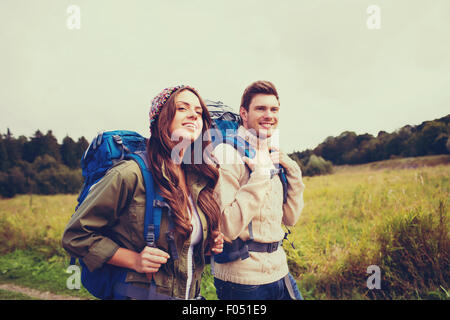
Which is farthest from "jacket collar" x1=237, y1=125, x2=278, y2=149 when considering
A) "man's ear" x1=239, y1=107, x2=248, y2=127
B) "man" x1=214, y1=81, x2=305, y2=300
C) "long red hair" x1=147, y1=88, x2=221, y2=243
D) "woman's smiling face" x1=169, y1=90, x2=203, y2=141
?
"woman's smiling face" x1=169, y1=90, x2=203, y2=141

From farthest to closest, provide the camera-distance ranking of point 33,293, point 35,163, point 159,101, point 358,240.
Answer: point 35,163 < point 33,293 < point 358,240 < point 159,101

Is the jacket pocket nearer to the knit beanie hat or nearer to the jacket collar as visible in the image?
the knit beanie hat

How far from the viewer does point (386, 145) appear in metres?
6.16

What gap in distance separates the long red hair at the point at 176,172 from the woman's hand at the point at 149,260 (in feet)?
0.57

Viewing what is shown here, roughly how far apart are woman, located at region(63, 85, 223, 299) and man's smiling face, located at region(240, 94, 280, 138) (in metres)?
0.48

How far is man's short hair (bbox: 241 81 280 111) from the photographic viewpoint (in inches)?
84.3

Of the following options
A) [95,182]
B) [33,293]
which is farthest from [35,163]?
[95,182]

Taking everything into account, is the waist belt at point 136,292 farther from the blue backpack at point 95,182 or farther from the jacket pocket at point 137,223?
the jacket pocket at point 137,223

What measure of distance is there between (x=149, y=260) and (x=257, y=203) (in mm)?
803

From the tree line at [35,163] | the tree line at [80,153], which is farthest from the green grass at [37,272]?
the tree line at [35,163]

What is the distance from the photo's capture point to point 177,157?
5.70 feet

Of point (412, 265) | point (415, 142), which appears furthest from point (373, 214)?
point (415, 142)

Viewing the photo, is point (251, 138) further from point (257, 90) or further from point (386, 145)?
point (386, 145)
